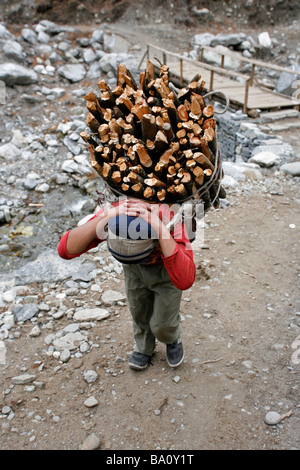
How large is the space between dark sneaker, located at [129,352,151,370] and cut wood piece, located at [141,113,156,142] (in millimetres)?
1467

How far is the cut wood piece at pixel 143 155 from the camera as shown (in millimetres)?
1928

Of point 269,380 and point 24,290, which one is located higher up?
point 269,380

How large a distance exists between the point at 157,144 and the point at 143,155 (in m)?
0.09

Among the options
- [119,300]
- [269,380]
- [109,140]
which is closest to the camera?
[109,140]

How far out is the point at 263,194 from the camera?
5238 millimetres

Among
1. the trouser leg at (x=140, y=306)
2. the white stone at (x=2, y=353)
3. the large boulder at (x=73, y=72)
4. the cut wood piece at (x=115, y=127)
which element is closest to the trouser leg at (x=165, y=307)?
the trouser leg at (x=140, y=306)

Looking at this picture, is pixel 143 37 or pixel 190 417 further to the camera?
pixel 143 37

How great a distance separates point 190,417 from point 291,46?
14041 mm

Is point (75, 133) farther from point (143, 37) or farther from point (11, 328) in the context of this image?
point (143, 37)

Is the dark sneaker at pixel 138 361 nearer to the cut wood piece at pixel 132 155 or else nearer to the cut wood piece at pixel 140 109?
the cut wood piece at pixel 132 155

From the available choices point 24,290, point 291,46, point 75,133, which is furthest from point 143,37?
point 24,290

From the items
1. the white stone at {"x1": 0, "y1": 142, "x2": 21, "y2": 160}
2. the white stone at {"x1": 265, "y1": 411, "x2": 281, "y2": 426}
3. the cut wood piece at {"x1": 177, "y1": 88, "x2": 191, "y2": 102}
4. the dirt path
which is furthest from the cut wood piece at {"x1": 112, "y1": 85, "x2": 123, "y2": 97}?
the white stone at {"x1": 0, "y1": 142, "x2": 21, "y2": 160}

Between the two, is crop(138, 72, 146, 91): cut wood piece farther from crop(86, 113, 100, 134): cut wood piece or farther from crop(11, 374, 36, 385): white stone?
crop(11, 374, 36, 385): white stone

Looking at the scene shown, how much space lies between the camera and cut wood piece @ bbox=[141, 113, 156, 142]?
1920 mm
